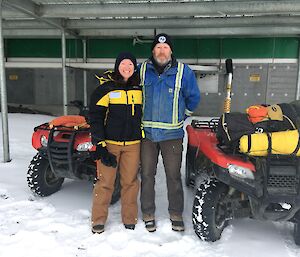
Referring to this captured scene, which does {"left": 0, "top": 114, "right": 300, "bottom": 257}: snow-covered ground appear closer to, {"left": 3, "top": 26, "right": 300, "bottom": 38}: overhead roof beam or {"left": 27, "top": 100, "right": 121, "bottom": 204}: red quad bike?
{"left": 27, "top": 100, "right": 121, "bottom": 204}: red quad bike

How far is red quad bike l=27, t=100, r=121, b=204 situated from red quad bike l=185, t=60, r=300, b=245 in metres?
0.93

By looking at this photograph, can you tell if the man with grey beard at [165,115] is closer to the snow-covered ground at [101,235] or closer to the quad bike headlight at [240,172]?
the snow-covered ground at [101,235]

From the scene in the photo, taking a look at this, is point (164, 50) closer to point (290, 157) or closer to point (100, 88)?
point (100, 88)

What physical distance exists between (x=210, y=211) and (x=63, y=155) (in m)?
1.45

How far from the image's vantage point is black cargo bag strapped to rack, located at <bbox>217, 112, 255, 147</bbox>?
2318 millimetres

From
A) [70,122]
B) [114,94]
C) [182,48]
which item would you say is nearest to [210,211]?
[114,94]

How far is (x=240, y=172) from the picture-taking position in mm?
2271

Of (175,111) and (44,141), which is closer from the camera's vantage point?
(175,111)

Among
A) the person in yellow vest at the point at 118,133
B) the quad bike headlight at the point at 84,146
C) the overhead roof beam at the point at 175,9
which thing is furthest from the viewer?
the overhead roof beam at the point at 175,9

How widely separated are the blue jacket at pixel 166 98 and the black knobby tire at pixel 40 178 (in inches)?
52.3

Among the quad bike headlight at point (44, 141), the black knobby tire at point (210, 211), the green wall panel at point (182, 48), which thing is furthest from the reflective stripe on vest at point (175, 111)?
the green wall panel at point (182, 48)

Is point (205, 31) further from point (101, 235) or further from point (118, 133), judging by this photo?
point (101, 235)

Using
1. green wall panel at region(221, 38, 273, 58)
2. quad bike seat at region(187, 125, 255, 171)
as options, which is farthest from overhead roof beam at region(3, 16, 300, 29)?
quad bike seat at region(187, 125, 255, 171)

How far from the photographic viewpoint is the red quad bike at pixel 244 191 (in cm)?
221
